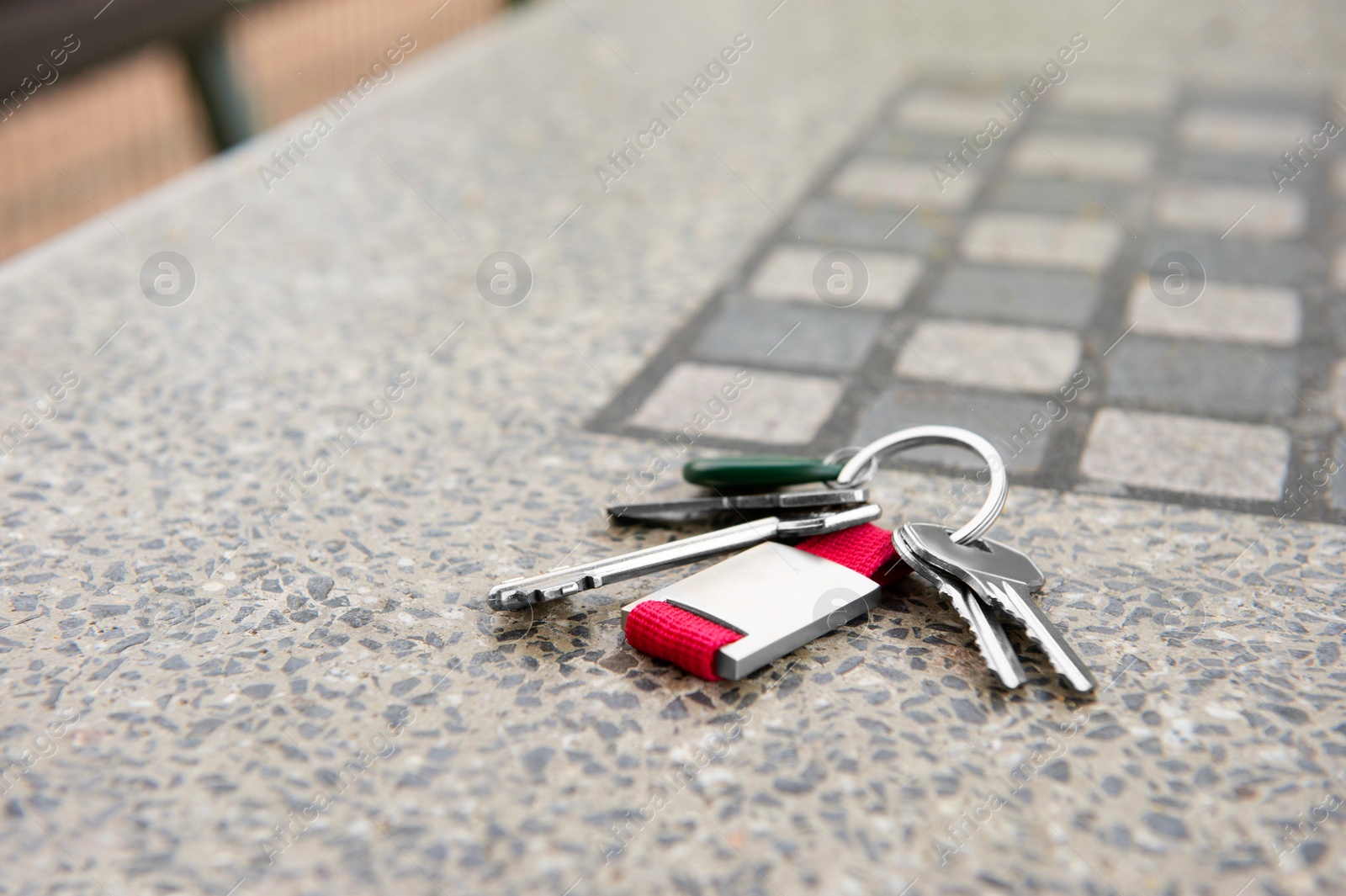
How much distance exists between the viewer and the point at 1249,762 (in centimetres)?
77

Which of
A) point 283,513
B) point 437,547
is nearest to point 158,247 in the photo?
point 283,513

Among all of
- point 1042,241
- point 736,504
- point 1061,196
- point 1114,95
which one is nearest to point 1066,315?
point 1042,241

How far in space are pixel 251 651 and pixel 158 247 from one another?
1133 mm

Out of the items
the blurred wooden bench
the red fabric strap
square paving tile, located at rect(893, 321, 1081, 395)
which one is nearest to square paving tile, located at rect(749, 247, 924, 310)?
square paving tile, located at rect(893, 321, 1081, 395)

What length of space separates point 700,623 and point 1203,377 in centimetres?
86

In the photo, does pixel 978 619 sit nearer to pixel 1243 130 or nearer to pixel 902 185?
Answer: pixel 902 185

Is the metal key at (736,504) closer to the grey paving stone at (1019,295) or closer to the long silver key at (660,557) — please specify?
the long silver key at (660,557)

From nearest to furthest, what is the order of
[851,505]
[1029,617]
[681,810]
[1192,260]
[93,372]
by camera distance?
[681,810] → [1029,617] → [851,505] → [93,372] → [1192,260]

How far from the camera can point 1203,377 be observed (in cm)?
138

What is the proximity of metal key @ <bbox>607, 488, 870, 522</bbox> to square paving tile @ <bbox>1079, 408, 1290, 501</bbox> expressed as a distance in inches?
11.6

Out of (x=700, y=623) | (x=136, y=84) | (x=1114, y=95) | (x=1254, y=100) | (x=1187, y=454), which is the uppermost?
(x=136, y=84)

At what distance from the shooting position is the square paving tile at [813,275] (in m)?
1.62

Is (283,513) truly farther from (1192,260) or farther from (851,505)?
(1192,260)

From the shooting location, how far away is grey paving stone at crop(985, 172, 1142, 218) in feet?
6.30
